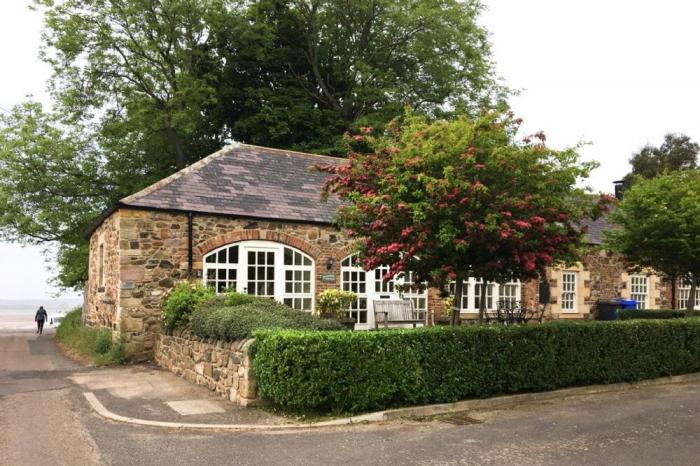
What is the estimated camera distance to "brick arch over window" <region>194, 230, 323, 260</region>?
15.0 meters

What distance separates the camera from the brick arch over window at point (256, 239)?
14960 millimetres

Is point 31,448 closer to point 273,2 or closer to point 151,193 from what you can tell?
point 151,193

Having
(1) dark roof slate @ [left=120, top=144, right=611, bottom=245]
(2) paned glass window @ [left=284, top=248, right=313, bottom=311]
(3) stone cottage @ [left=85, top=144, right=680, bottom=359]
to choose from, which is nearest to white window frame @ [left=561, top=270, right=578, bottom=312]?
(3) stone cottage @ [left=85, top=144, right=680, bottom=359]

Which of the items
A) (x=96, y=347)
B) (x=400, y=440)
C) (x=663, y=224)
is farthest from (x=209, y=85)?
(x=400, y=440)

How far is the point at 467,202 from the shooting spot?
9.45 m

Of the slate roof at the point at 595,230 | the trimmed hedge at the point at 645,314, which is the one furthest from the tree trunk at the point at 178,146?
the trimmed hedge at the point at 645,314

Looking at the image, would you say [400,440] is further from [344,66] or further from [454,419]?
[344,66]

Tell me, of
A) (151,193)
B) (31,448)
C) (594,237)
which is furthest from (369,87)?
(31,448)

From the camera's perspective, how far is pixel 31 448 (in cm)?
698

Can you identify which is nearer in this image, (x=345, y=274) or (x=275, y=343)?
(x=275, y=343)

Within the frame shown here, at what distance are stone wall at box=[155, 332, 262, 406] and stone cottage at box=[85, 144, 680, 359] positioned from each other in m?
1.76

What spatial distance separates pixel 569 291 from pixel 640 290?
4.40 metres

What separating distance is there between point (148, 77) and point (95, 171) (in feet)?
16.5

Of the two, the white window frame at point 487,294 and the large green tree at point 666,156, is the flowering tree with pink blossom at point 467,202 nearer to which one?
the white window frame at point 487,294
